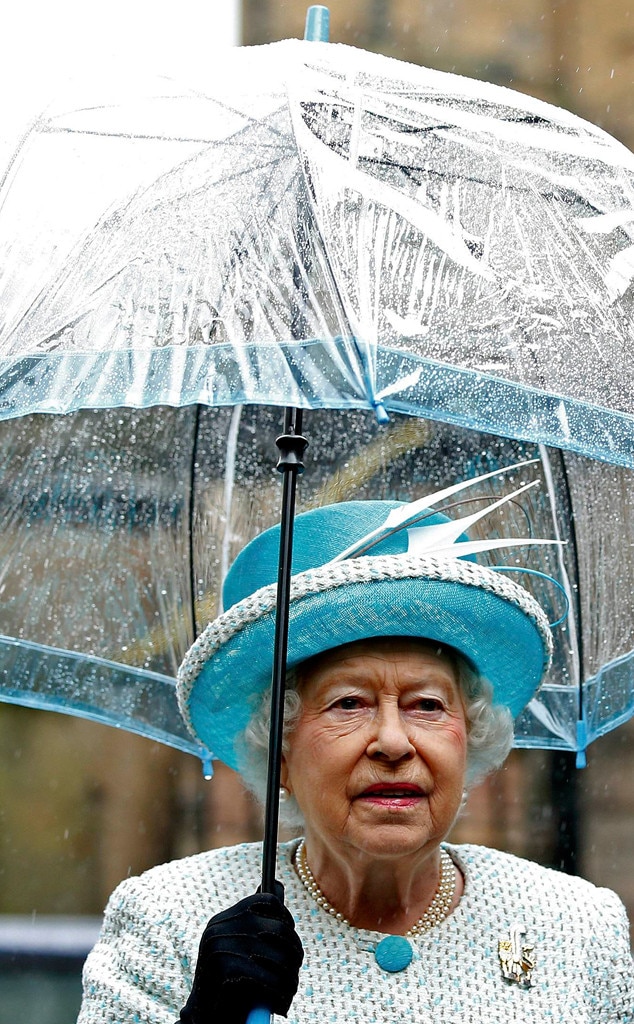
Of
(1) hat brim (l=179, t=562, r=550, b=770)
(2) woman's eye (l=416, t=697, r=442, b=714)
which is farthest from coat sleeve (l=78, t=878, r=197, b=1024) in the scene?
(2) woman's eye (l=416, t=697, r=442, b=714)

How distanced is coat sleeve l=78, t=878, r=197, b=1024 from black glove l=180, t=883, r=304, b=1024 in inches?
12.7

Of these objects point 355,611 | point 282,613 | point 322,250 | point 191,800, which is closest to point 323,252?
point 322,250

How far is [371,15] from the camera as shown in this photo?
12.2m

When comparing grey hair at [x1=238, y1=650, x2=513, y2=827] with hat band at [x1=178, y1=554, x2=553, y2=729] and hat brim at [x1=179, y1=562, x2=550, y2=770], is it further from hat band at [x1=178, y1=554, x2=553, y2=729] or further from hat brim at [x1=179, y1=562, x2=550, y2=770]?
hat band at [x1=178, y1=554, x2=553, y2=729]

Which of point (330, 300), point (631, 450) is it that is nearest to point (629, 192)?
point (631, 450)

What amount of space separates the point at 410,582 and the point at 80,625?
867 millimetres

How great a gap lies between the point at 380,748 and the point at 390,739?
23mm

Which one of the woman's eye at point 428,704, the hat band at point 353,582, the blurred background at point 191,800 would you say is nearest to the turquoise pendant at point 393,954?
the woman's eye at point 428,704

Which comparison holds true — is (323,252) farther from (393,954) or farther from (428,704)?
(393,954)

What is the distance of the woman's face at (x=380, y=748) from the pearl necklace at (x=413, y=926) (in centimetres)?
6

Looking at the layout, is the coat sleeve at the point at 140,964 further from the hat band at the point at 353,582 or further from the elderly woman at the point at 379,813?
the hat band at the point at 353,582

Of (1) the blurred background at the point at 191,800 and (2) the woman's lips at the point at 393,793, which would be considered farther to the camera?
(1) the blurred background at the point at 191,800

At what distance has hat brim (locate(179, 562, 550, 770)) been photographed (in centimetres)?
255

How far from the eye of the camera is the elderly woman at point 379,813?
2527 mm
